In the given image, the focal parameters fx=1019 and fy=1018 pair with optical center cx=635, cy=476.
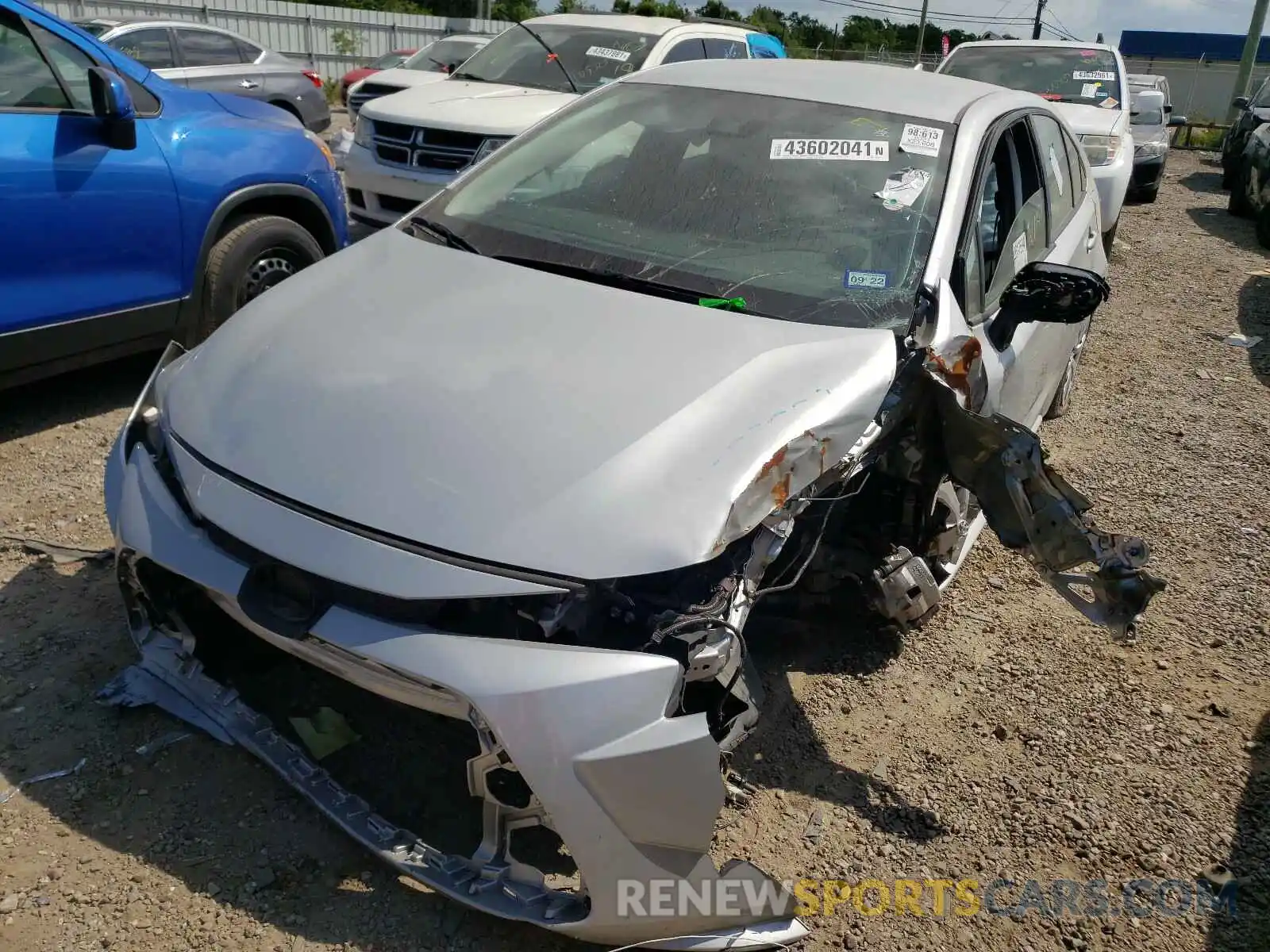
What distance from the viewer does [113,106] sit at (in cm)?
402

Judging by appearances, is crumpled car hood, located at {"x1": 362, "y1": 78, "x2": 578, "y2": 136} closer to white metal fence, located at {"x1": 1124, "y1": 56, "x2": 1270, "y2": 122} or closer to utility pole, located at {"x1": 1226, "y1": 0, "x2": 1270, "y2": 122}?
utility pole, located at {"x1": 1226, "y1": 0, "x2": 1270, "y2": 122}

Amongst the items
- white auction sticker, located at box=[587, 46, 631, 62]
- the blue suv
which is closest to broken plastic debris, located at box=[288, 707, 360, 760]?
the blue suv

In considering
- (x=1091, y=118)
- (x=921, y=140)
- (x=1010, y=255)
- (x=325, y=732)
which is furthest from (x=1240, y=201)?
(x=325, y=732)

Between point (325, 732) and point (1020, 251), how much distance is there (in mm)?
2770

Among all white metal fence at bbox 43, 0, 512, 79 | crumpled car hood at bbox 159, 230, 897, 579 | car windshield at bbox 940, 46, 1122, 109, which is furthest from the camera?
white metal fence at bbox 43, 0, 512, 79

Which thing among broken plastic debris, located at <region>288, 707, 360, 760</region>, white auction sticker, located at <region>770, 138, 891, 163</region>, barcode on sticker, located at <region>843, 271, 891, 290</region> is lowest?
broken plastic debris, located at <region>288, 707, 360, 760</region>

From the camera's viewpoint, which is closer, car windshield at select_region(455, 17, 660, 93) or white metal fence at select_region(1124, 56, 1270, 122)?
car windshield at select_region(455, 17, 660, 93)

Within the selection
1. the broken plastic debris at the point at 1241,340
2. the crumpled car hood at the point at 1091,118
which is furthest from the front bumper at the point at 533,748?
the crumpled car hood at the point at 1091,118

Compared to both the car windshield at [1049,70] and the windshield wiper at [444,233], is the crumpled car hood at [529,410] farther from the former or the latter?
the car windshield at [1049,70]

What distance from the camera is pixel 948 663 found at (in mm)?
3361

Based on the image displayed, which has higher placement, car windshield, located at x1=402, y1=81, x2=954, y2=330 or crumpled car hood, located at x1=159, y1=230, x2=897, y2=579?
car windshield, located at x1=402, y1=81, x2=954, y2=330

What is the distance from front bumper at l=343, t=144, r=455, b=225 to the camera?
6926 millimetres

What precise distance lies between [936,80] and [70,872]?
3.67 meters

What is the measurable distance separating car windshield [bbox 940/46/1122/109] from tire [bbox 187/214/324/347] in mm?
6941
